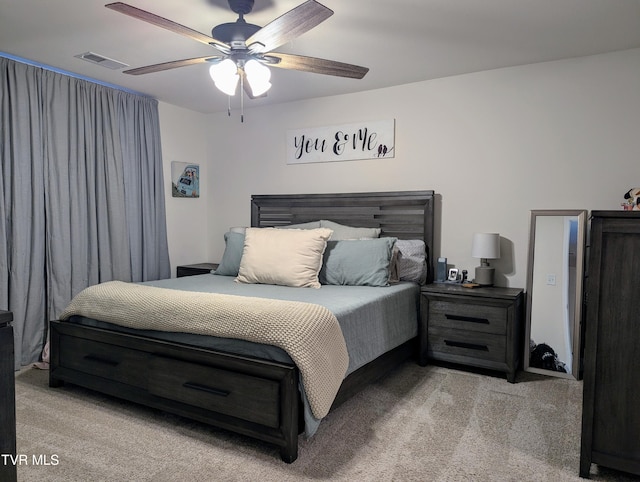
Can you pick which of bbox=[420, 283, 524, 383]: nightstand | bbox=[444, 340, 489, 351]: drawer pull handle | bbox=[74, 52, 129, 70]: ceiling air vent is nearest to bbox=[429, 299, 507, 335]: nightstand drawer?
A: bbox=[420, 283, 524, 383]: nightstand

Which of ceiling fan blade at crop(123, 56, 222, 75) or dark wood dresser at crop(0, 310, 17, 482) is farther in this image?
ceiling fan blade at crop(123, 56, 222, 75)

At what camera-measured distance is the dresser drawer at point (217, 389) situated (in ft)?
6.96

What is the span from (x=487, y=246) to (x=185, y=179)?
123 inches

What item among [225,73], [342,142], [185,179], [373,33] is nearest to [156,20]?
[225,73]

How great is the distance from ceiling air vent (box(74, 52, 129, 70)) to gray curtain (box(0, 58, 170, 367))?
1.39ft

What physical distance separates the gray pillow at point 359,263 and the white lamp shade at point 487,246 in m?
0.64

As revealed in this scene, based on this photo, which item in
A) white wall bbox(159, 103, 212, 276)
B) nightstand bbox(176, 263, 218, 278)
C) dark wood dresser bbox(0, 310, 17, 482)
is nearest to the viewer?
dark wood dresser bbox(0, 310, 17, 482)

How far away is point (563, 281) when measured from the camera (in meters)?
3.30

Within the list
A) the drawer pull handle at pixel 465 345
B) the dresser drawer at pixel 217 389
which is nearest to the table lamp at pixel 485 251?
the drawer pull handle at pixel 465 345

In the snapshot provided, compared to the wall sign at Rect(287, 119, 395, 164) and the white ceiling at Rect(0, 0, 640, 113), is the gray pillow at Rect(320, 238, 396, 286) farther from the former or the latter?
the white ceiling at Rect(0, 0, 640, 113)

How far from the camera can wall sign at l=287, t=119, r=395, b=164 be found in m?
4.04

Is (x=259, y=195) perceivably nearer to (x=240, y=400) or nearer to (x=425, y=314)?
(x=425, y=314)

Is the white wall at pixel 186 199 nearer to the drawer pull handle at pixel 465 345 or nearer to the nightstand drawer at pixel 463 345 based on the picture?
the nightstand drawer at pixel 463 345

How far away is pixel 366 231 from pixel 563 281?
154 centimetres
